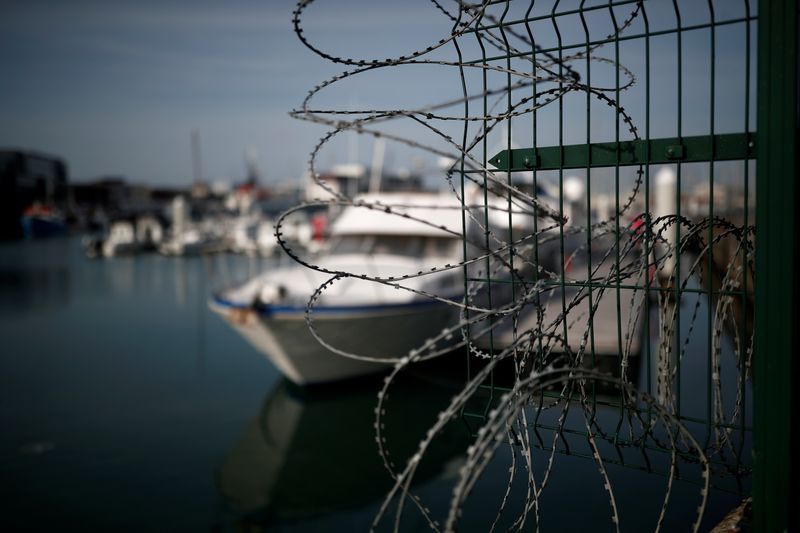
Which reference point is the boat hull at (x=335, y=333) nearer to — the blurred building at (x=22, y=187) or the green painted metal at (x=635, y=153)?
the green painted metal at (x=635, y=153)

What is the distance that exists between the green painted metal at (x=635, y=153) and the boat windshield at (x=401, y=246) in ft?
27.7

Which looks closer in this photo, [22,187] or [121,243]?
[121,243]

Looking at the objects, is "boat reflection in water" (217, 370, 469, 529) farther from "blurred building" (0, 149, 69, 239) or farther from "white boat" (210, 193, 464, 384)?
"blurred building" (0, 149, 69, 239)

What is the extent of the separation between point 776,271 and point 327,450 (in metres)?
6.99

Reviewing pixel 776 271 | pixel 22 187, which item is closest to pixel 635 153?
pixel 776 271

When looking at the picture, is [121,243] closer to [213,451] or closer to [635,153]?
[213,451]

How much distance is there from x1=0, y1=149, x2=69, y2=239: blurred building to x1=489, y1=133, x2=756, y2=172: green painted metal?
66166mm

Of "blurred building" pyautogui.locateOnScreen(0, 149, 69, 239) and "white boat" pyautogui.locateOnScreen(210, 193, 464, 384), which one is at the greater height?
"blurred building" pyautogui.locateOnScreen(0, 149, 69, 239)

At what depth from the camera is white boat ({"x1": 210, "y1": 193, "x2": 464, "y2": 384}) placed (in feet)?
31.1

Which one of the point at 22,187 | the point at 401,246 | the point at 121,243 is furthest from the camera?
the point at 22,187

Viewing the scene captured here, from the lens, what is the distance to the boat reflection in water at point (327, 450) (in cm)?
701

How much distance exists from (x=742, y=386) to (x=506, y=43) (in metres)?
1.76

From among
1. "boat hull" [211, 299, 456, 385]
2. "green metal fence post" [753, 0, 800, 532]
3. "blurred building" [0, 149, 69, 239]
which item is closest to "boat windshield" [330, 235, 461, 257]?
"boat hull" [211, 299, 456, 385]

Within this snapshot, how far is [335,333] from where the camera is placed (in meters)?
9.55
